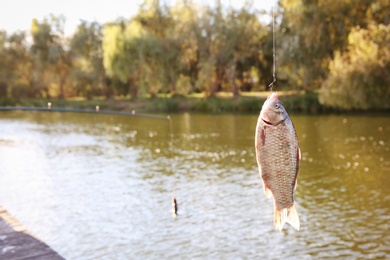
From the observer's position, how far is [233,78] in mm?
57281

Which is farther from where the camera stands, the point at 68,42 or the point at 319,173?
the point at 68,42

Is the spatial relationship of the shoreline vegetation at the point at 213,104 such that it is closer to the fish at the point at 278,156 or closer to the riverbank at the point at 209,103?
the riverbank at the point at 209,103

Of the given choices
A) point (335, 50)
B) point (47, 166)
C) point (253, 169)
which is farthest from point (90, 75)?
point (253, 169)

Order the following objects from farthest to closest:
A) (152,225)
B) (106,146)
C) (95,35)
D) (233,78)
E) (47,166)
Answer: (95,35) < (233,78) < (106,146) < (47,166) < (152,225)

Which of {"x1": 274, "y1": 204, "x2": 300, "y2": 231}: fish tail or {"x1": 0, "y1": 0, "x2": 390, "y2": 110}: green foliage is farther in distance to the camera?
{"x1": 0, "y1": 0, "x2": 390, "y2": 110}: green foliage

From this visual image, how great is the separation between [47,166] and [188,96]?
116 ft

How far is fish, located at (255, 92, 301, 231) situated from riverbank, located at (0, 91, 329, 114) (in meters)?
45.1

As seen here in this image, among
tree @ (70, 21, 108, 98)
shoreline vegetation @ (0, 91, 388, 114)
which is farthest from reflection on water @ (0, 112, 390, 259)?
tree @ (70, 21, 108, 98)

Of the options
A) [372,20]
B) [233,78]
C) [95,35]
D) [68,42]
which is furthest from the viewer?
[68,42]

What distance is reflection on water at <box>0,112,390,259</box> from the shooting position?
1470cm

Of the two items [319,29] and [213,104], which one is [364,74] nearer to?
[319,29]

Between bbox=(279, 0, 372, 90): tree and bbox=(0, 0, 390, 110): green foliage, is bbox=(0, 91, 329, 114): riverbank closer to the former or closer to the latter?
bbox=(0, 0, 390, 110): green foliage

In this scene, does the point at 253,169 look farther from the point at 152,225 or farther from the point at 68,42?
the point at 68,42

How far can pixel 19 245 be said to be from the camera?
35.7 feet
